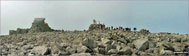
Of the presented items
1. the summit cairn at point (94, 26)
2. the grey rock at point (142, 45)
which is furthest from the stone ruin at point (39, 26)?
the grey rock at point (142, 45)

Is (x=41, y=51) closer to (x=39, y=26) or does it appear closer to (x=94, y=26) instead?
(x=39, y=26)

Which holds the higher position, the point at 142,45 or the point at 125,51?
the point at 142,45

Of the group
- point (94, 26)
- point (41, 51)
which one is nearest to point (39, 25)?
point (94, 26)

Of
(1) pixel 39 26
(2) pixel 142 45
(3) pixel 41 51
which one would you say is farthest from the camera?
(1) pixel 39 26

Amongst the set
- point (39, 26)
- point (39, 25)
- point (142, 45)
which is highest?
point (39, 25)

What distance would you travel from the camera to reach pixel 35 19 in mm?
32531

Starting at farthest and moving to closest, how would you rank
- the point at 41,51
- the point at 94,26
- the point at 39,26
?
the point at 94,26 → the point at 39,26 → the point at 41,51

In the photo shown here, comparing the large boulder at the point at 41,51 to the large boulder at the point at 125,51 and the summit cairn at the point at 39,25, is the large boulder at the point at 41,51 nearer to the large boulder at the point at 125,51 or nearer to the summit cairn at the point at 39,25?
the large boulder at the point at 125,51

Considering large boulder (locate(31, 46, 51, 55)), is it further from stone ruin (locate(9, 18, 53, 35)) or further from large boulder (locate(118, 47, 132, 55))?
stone ruin (locate(9, 18, 53, 35))

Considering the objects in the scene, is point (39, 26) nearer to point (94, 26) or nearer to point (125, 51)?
point (94, 26)

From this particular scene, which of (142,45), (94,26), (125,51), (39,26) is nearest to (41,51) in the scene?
(125,51)

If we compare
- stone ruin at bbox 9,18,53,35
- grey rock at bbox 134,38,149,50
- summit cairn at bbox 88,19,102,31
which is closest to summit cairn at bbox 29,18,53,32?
stone ruin at bbox 9,18,53,35

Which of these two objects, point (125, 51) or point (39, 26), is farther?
point (39, 26)

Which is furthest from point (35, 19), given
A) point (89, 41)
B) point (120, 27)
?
point (89, 41)
